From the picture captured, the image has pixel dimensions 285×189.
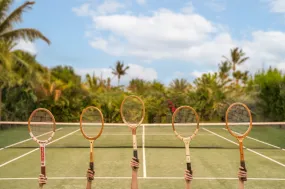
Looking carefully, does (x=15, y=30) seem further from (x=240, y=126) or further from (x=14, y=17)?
(x=240, y=126)

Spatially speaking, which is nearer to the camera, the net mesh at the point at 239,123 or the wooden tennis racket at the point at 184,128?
the wooden tennis racket at the point at 184,128

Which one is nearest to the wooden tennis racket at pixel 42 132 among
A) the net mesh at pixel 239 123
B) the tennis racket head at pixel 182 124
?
the tennis racket head at pixel 182 124

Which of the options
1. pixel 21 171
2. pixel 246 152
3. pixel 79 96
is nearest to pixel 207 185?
pixel 21 171

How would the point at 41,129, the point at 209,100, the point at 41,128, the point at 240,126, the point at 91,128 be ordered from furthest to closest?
the point at 209,100
the point at 91,128
the point at 240,126
the point at 41,128
the point at 41,129

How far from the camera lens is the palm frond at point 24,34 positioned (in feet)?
57.6

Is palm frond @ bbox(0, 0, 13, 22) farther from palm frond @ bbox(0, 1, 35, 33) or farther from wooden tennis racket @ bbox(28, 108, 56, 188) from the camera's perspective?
wooden tennis racket @ bbox(28, 108, 56, 188)

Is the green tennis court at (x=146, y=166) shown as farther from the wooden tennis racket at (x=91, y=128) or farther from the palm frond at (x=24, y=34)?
the palm frond at (x=24, y=34)

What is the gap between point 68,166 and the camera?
820cm

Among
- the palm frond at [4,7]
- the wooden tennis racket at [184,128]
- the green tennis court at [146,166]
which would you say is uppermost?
the palm frond at [4,7]

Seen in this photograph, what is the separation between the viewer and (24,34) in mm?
17594

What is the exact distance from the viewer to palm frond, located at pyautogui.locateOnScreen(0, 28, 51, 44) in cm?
1755

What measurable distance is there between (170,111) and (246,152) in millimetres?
12429

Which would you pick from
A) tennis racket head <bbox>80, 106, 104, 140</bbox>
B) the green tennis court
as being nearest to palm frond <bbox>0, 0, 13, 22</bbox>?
tennis racket head <bbox>80, 106, 104, 140</bbox>

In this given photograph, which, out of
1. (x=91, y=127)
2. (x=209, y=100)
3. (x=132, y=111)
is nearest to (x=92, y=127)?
(x=91, y=127)
